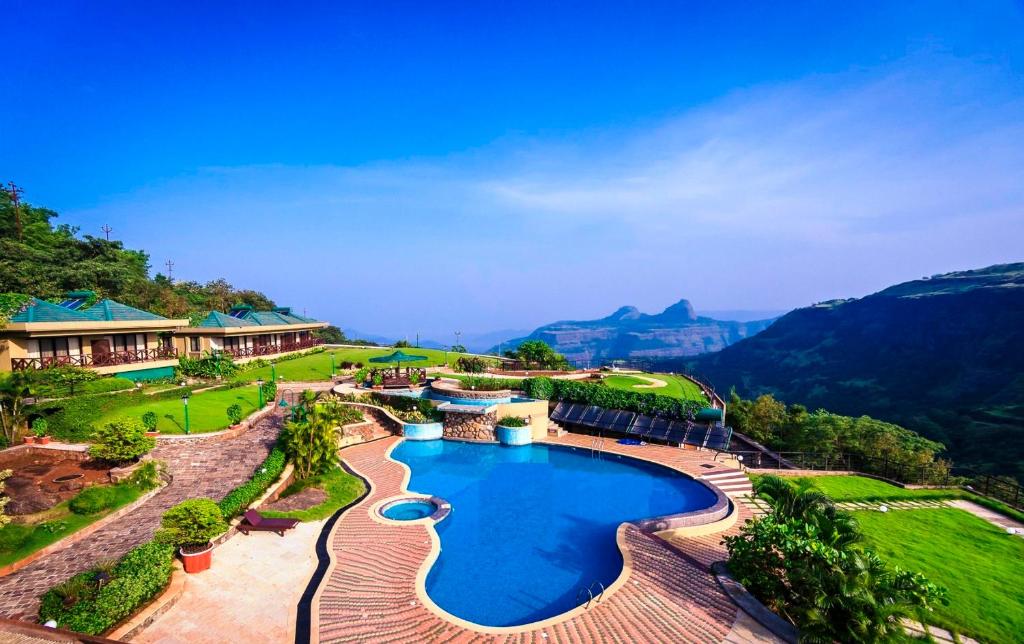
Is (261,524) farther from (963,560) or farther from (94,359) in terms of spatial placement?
(963,560)

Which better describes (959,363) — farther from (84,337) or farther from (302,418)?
(84,337)

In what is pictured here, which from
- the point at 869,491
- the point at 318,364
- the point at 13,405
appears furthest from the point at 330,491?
the point at 318,364

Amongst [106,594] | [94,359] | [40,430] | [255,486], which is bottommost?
[255,486]

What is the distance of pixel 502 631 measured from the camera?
9.98m

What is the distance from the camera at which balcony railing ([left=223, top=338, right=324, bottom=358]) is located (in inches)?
1499

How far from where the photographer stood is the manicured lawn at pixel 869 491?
19.8 metres

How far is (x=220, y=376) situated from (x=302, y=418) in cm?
1425

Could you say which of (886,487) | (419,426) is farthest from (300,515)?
(886,487)

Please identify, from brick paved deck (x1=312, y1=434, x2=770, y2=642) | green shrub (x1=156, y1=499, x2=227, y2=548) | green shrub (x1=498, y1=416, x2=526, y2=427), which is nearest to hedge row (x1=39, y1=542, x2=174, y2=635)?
green shrub (x1=156, y1=499, x2=227, y2=548)

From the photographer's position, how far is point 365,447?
2398 cm

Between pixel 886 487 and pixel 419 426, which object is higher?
pixel 419 426

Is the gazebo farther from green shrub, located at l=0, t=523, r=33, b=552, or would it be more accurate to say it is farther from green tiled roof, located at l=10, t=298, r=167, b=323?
green shrub, located at l=0, t=523, r=33, b=552

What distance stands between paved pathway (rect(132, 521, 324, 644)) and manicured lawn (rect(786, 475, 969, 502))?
63.8 ft

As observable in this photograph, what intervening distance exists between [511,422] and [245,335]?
27.1m
